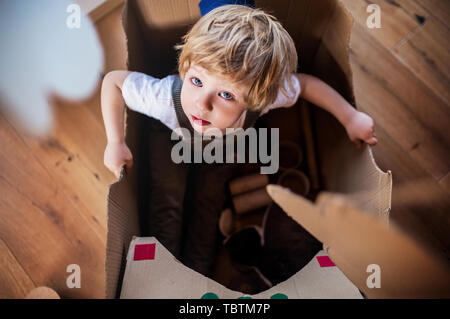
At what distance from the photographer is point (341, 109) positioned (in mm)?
596

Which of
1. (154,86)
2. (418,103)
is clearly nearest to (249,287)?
(154,86)

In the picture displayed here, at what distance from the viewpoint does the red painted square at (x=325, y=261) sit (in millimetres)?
Result: 426

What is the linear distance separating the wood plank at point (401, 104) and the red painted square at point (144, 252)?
1.98 ft

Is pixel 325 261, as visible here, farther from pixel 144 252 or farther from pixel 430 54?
pixel 430 54

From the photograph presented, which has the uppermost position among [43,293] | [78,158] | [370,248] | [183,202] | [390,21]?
[390,21]

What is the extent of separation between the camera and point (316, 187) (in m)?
0.76

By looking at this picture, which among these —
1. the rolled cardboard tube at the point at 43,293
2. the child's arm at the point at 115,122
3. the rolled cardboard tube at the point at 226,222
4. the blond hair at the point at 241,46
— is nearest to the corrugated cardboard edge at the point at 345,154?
the blond hair at the point at 241,46

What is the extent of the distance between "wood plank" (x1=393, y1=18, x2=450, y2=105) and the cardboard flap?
0.63 metres

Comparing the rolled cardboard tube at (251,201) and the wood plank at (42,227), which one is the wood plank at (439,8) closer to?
the rolled cardboard tube at (251,201)

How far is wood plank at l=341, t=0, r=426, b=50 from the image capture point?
2.68 ft

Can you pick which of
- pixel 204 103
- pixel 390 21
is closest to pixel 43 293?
pixel 204 103

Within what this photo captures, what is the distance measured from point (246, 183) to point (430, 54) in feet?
1.84

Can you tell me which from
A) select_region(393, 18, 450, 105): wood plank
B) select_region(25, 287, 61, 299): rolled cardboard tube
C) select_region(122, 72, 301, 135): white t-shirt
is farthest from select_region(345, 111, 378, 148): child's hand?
select_region(25, 287, 61, 299): rolled cardboard tube
